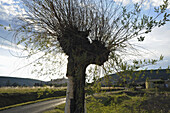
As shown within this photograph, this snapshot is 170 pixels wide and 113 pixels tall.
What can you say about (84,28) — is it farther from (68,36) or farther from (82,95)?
(82,95)

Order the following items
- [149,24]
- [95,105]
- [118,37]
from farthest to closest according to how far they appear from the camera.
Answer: [118,37] < [95,105] < [149,24]

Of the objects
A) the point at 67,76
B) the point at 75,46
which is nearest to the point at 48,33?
the point at 75,46

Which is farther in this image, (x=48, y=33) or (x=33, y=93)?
(x=33, y=93)

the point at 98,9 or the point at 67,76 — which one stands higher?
the point at 98,9

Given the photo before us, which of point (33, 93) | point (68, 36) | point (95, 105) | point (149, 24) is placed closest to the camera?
point (149, 24)

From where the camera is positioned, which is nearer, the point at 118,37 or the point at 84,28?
the point at 118,37

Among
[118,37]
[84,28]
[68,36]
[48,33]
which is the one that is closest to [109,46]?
[118,37]

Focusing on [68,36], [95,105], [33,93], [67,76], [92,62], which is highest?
[68,36]

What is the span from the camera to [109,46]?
371 cm

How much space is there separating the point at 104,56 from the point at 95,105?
1.44 m

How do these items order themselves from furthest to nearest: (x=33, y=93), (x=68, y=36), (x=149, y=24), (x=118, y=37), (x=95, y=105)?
1. (x=33, y=93)
2. (x=68, y=36)
3. (x=118, y=37)
4. (x=95, y=105)
5. (x=149, y=24)

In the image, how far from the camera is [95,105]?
3186mm

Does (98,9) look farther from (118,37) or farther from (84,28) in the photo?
(118,37)

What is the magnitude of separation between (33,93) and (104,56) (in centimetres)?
1623
